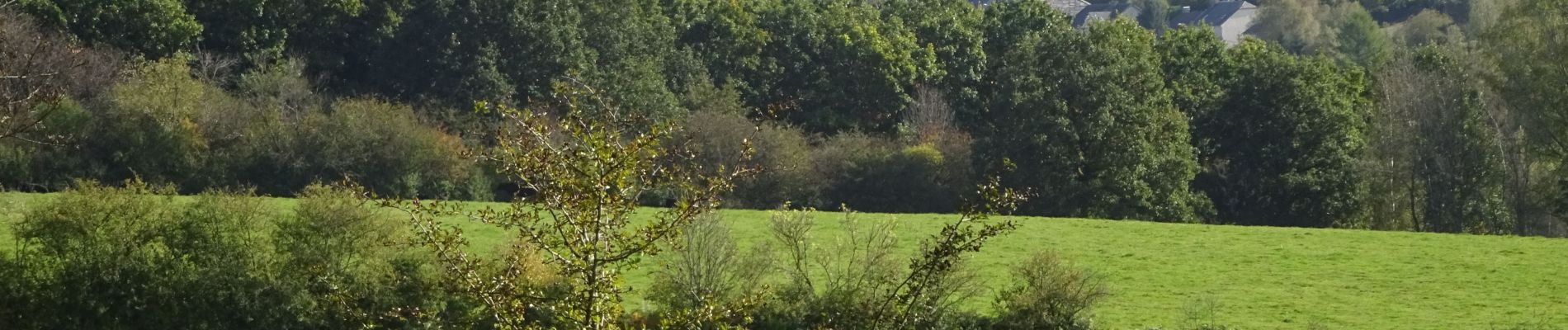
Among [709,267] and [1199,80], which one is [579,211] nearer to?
[709,267]

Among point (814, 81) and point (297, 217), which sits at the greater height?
point (814, 81)

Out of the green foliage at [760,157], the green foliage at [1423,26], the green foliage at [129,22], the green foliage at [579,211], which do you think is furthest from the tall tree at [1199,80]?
the green foliage at [1423,26]

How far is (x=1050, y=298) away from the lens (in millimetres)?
25359

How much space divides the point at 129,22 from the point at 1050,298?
32.6m

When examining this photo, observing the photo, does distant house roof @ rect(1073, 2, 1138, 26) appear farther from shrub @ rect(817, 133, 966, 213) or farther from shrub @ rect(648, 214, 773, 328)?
shrub @ rect(648, 214, 773, 328)

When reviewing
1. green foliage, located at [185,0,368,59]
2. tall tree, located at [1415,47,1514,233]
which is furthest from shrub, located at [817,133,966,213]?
green foliage, located at [185,0,368,59]

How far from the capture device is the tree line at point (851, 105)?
45469 millimetres

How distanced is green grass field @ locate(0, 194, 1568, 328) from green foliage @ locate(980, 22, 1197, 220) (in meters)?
8.40

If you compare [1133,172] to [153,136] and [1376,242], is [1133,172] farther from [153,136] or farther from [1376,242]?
[153,136]

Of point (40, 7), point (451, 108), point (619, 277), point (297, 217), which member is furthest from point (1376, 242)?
point (40, 7)

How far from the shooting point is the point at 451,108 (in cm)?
5059

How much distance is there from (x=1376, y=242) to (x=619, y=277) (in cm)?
3001

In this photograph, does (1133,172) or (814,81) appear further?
(814,81)

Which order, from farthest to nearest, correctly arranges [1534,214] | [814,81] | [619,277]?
[814,81]
[1534,214]
[619,277]
